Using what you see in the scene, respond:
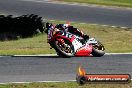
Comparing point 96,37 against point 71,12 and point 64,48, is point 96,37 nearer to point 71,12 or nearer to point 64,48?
point 71,12

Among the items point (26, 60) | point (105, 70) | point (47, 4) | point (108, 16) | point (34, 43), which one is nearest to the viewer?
point (105, 70)

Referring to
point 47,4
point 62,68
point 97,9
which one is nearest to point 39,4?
point 47,4

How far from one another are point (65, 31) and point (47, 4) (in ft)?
53.2

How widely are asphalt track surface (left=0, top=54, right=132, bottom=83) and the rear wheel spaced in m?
0.24

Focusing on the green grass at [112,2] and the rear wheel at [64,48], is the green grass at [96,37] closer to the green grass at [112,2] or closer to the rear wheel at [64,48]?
the rear wheel at [64,48]

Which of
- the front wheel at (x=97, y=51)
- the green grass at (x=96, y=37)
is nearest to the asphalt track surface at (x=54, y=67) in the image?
the front wheel at (x=97, y=51)

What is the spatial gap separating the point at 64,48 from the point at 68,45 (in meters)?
0.20

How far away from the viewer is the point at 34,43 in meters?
23.5

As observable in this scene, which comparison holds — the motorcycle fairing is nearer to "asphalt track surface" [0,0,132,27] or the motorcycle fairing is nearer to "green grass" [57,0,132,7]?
"asphalt track surface" [0,0,132,27]

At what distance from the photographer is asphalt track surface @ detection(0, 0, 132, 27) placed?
30.2 m

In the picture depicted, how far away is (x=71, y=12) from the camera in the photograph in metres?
32.1

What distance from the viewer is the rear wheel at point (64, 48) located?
17750 mm

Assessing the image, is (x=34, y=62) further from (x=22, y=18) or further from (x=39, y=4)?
(x=39, y=4)

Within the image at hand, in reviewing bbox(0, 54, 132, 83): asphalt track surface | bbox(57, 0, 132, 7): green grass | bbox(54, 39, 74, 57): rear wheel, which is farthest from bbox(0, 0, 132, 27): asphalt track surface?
A: bbox(0, 54, 132, 83): asphalt track surface
